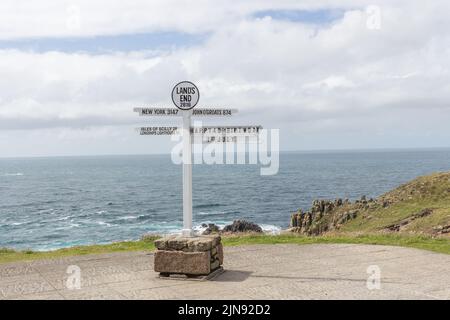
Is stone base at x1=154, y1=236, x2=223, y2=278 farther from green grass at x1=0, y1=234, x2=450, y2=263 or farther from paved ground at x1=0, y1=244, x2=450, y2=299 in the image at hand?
green grass at x1=0, y1=234, x2=450, y2=263

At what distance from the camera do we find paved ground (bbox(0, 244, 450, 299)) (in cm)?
882

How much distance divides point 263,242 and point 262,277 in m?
4.96

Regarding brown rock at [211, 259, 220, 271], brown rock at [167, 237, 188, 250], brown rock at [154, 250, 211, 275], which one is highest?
brown rock at [167, 237, 188, 250]

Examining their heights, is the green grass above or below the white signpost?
below

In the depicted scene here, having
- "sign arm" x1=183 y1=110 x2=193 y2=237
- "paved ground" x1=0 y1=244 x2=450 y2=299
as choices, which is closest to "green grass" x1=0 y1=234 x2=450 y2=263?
"paved ground" x1=0 y1=244 x2=450 y2=299

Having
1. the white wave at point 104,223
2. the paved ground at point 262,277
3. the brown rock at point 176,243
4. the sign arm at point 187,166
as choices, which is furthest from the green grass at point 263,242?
the white wave at point 104,223

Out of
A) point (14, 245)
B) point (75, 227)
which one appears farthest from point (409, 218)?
point (75, 227)

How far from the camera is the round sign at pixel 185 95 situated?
33.9 feet

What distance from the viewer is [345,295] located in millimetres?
8625

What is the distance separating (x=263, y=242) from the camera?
49.4 feet

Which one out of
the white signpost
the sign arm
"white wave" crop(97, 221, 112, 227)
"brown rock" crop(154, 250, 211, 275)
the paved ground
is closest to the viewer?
the paved ground

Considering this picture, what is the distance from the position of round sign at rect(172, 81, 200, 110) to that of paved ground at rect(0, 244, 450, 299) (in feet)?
11.5
